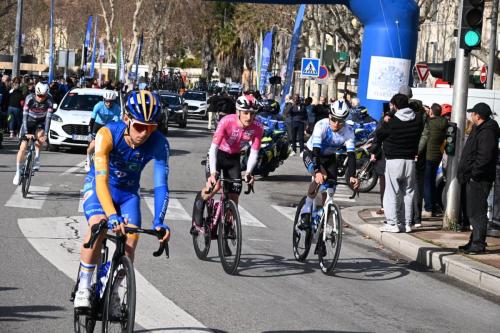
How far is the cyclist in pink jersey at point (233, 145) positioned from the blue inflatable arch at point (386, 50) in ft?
48.9

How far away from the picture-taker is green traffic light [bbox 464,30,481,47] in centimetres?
1469

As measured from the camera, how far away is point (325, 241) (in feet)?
37.7

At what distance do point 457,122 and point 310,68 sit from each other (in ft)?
76.0

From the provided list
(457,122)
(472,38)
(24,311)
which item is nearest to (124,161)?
(24,311)

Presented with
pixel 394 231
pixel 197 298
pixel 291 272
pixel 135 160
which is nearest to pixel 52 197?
pixel 394 231

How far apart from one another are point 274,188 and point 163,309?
44.5 ft

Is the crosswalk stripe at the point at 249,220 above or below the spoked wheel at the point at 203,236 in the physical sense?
below

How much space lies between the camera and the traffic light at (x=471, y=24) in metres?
14.7

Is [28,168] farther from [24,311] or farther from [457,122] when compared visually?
[24,311]

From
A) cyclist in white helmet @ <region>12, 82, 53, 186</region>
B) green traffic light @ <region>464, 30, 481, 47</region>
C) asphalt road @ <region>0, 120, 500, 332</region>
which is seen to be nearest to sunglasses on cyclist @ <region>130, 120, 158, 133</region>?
asphalt road @ <region>0, 120, 500, 332</region>

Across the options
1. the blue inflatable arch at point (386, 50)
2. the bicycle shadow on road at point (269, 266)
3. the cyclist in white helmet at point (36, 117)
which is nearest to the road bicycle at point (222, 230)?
the bicycle shadow on road at point (269, 266)

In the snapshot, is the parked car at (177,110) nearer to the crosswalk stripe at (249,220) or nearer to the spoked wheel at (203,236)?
the crosswalk stripe at (249,220)

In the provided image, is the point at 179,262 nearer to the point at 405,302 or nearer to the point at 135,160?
the point at 405,302

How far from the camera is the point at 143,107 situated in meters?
6.89
